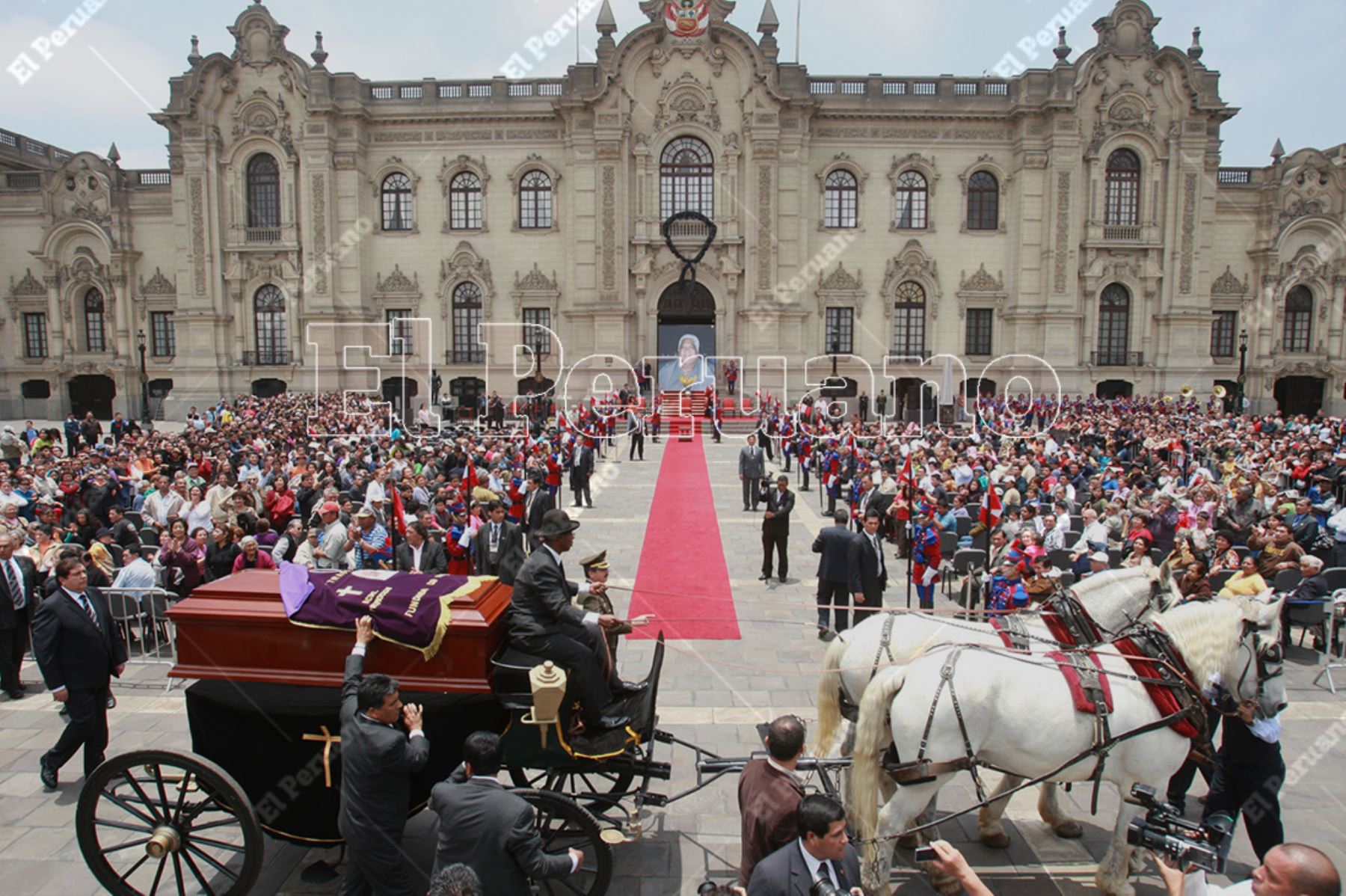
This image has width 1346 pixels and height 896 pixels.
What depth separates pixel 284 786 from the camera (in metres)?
4.91

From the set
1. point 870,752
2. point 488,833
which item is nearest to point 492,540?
point 870,752

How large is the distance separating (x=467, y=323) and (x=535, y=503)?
88.7ft

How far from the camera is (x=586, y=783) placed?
579cm

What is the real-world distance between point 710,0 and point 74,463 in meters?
30.7

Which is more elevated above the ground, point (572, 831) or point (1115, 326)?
point (1115, 326)

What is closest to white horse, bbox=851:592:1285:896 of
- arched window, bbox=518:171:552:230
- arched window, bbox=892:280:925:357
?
arched window, bbox=892:280:925:357

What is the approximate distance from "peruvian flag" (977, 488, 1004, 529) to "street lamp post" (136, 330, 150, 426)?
3657cm

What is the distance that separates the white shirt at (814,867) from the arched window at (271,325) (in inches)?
1537

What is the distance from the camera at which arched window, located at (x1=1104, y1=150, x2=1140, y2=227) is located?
3644 cm

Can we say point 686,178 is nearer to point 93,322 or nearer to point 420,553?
point 93,322

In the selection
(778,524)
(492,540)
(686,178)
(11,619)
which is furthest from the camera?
(686,178)

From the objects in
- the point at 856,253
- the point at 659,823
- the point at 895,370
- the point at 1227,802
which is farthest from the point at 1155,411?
the point at 659,823

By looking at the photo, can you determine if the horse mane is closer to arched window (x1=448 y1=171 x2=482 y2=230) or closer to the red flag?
the red flag

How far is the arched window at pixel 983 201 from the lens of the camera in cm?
3725
